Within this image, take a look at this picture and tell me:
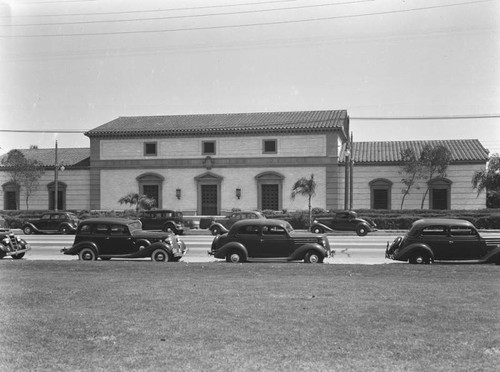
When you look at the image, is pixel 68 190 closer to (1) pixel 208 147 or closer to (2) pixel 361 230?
(1) pixel 208 147

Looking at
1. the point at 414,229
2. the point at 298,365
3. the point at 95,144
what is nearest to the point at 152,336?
the point at 298,365

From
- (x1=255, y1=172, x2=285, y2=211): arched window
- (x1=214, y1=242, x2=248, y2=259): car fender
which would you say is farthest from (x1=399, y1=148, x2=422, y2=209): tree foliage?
(x1=214, y1=242, x2=248, y2=259): car fender

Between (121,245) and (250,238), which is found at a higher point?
(250,238)

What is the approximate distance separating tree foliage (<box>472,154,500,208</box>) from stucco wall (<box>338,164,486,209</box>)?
66 cm

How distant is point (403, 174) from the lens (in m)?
43.1

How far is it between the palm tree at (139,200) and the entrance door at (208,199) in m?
4.16

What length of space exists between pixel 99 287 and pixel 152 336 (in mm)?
3860

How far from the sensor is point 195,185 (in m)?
45.8

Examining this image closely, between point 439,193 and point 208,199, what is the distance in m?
18.4

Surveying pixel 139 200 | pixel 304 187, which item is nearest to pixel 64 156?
pixel 139 200

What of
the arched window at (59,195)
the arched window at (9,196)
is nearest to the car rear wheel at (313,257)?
the arched window at (59,195)

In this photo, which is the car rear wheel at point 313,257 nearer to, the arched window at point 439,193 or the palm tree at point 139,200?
the palm tree at point 139,200

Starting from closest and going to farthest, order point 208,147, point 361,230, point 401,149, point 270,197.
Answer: point 361,230
point 270,197
point 401,149
point 208,147

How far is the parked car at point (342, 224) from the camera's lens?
98.5 ft
